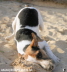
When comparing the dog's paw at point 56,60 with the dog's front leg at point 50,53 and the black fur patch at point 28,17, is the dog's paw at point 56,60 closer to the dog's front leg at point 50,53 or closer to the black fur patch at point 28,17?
the dog's front leg at point 50,53

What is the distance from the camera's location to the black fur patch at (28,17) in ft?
14.5

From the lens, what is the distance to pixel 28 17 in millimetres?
4508

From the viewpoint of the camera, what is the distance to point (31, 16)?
455 cm

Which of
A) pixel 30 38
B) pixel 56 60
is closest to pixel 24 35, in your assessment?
pixel 30 38

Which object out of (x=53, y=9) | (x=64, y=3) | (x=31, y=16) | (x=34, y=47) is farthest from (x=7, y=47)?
(x=64, y=3)

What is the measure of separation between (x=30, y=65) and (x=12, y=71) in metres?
0.35

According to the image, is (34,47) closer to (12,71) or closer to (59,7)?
(12,71)

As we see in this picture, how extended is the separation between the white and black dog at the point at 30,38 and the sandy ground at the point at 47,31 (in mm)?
300

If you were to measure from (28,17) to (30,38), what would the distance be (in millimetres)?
776

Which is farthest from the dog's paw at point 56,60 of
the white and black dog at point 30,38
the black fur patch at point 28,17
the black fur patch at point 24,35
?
the black fur patch at point 28,17

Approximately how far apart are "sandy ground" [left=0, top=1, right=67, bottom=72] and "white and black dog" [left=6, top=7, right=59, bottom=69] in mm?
300

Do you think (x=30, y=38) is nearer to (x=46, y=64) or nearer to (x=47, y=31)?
(x=46, y=64)

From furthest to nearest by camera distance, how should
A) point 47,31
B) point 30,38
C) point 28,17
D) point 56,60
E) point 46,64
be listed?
point 47,31 → point 28,17 → point 56,60 → point 30,38 → point 46,64

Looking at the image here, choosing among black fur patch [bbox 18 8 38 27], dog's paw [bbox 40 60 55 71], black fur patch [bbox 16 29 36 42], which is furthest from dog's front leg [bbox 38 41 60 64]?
dog's paw [bbox 40 60 55 71]
